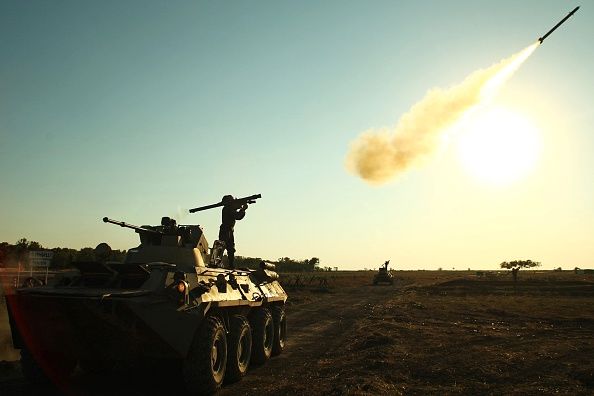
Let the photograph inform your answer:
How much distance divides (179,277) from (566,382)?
6863 millimetres

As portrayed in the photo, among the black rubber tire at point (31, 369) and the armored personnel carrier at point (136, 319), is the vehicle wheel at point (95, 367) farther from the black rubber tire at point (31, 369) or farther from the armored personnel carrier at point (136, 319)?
the black rubber tire at point (31, 369)

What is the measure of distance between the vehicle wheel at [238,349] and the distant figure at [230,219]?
2965 mm

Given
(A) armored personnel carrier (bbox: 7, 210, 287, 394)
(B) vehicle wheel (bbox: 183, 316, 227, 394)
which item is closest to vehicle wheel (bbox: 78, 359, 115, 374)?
(A) armored personnel carrier (bbox: 7, 210, 287, 394)

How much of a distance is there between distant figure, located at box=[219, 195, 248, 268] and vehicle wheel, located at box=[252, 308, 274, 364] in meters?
1.76

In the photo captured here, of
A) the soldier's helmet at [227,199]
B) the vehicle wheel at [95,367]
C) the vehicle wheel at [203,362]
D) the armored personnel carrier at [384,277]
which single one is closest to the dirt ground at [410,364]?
the vehicle wheel at [95,367]

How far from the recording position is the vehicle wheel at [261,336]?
11719 millimetres

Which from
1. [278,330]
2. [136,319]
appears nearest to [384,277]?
[278,330]

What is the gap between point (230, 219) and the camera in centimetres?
1387

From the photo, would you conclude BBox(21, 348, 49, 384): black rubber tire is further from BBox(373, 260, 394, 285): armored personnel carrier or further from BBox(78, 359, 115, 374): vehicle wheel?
BBox(373, 260, 394, 285): armored personnel carrier

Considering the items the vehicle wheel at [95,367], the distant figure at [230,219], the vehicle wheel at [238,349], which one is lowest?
the vehicle wheel at [95,367]

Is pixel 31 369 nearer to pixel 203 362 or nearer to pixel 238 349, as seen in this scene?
pixel 203 362

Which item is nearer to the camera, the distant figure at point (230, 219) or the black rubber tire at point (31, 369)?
the black rubber tire at point (31, 369)

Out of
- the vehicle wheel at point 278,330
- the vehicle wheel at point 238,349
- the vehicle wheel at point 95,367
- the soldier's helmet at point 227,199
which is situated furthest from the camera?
the soldier's helmet at point 227,199

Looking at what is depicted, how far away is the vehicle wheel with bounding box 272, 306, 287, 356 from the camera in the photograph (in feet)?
43.0
